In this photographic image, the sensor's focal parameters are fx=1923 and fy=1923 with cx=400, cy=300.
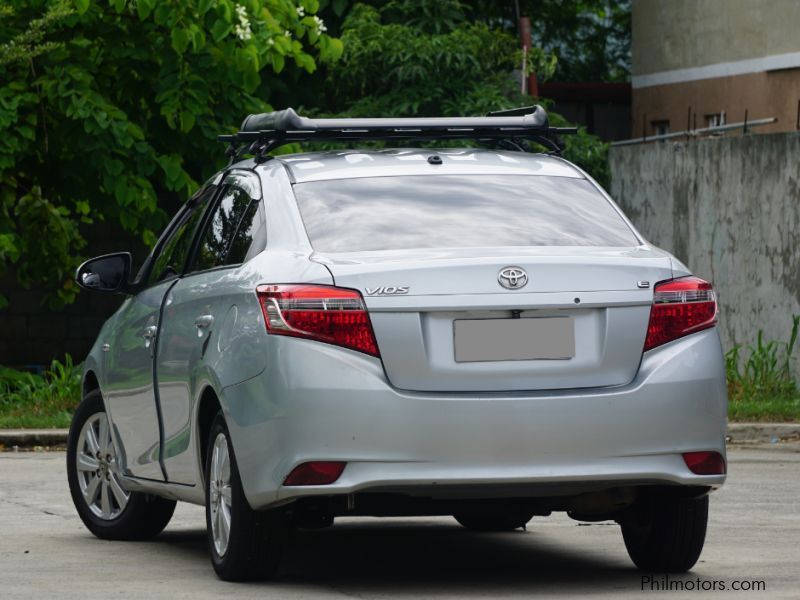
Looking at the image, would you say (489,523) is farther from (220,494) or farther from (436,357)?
(436,357)

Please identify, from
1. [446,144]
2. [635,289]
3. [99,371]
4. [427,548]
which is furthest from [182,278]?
[446,144]

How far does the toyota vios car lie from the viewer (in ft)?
21.8

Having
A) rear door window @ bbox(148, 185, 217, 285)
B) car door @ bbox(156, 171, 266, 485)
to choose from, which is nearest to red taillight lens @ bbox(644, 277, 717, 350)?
car door @ bbox(156, 171, 266, 485)

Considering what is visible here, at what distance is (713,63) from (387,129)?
55.0 feet

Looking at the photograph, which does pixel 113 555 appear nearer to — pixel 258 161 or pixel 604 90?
pixel 258 161

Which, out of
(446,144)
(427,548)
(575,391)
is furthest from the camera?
(446,144)

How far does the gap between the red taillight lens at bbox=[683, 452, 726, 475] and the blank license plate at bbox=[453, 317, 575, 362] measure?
1.96ft

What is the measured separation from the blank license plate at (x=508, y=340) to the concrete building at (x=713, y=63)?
14359mm

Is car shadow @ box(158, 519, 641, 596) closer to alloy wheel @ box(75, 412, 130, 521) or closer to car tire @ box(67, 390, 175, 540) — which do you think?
car tire @ box(67, 390, 175, 540)

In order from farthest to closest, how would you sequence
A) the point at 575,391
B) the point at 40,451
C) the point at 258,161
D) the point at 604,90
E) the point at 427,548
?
the point at 604,90 < the point at 40,451 < the point at 427,548 < the point at 258,161 < the point at 575,391

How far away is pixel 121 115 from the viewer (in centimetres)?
1744

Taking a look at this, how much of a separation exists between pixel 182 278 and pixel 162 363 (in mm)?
390

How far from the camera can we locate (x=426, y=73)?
20.5 m
